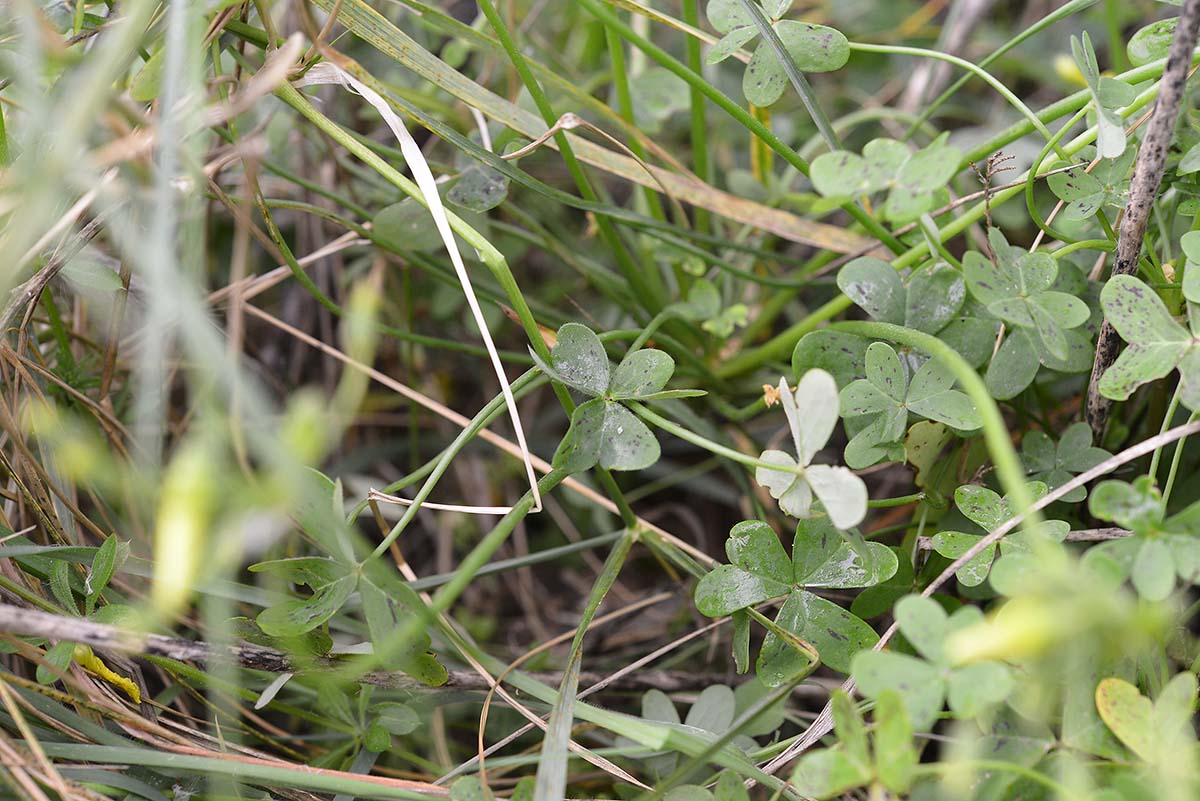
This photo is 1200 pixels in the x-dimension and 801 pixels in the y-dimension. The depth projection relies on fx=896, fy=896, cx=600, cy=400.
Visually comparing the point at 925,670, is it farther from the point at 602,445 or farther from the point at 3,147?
the point at 3,147

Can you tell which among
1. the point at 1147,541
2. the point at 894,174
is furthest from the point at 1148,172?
the point at 1147,541

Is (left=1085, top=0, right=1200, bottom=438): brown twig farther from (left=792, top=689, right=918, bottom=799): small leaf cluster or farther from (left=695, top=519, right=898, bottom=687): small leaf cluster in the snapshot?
(left=792, top=689, right=918, bottom=799): small leaf cluster

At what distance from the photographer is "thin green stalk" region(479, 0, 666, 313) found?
0.94 metres

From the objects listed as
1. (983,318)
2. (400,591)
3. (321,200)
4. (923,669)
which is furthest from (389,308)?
(923,669)

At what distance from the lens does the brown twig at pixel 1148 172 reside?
29.0 inches

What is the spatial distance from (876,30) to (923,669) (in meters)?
1.58

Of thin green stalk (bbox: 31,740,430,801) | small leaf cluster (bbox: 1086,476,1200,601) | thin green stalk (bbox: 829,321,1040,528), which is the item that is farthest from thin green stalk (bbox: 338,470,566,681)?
small leaf cluster (bbox: 1086,476,1200,601)

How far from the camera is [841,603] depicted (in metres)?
1.16

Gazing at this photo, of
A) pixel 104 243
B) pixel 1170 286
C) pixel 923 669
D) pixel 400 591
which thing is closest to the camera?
pixel 923 669

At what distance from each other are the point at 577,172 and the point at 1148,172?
60 cm

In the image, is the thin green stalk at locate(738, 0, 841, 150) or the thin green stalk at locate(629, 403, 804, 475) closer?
the thin green stalk at locate(629, 403, 804, 475)

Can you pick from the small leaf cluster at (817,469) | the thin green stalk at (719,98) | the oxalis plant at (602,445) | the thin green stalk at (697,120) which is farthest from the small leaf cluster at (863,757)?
the thin green stalk at (697,120)

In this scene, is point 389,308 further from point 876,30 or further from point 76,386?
point 876,30

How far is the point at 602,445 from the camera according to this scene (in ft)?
2.83
